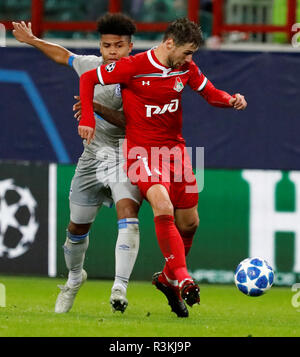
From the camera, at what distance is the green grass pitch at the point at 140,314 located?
6867 mm

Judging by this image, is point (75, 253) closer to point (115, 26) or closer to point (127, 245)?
point (127, 245)

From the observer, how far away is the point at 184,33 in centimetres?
757

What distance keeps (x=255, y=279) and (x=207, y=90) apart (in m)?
1.58

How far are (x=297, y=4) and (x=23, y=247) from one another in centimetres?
521

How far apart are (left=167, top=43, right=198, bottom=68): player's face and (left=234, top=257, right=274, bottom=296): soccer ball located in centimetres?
171

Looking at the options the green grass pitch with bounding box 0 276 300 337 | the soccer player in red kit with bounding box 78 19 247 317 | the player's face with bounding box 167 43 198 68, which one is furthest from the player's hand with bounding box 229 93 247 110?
the green grass pitch with bounding box 0 276 300 337

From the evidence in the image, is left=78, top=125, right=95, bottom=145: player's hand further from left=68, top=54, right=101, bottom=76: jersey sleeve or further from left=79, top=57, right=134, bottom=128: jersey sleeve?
left=68, top=54, right=101, bottom=76: jersey sleeve

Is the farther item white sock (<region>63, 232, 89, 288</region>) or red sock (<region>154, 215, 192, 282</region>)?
white sock (<region>63, 232, 89, 288</region>)

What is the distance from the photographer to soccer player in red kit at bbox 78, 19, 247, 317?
7.60 meters

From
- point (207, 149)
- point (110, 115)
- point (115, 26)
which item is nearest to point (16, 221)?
point (207, 149)

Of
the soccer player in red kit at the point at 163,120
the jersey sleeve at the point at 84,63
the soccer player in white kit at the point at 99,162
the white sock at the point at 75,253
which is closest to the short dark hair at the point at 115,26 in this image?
the soccer player in white kit at the point at 99,162
